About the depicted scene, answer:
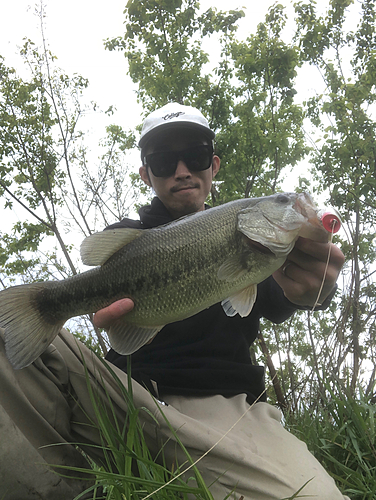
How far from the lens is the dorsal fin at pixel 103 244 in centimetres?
210

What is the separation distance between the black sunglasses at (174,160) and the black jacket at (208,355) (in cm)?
120

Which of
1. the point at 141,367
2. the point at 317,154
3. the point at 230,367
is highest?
the point at 317,154

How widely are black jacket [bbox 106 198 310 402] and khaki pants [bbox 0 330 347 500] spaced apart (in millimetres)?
114

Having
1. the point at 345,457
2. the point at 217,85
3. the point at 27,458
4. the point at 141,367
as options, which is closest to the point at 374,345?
the point at 345,457

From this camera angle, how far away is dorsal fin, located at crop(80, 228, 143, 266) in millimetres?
2098

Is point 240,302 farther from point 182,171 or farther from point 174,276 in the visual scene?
point 182,171

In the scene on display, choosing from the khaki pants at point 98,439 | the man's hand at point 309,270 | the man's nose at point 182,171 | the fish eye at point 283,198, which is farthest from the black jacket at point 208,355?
the man's nose at point 182,171

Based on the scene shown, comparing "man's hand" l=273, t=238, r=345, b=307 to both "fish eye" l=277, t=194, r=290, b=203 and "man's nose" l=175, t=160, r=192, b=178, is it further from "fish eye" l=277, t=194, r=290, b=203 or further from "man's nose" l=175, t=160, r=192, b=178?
"man's nose" l=175, t=160, r=192, b=178

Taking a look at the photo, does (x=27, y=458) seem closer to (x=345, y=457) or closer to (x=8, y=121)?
(x=345, y=457)

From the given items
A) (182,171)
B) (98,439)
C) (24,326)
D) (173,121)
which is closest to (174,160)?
(182,171)

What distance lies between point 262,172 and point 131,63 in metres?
3.22

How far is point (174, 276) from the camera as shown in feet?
6.44

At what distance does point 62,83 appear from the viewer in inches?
296

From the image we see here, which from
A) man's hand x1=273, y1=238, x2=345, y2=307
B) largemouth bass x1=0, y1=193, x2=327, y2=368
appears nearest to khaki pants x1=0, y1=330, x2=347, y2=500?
largemouth bass x1=0, y1=193, x2=327, y2=368
